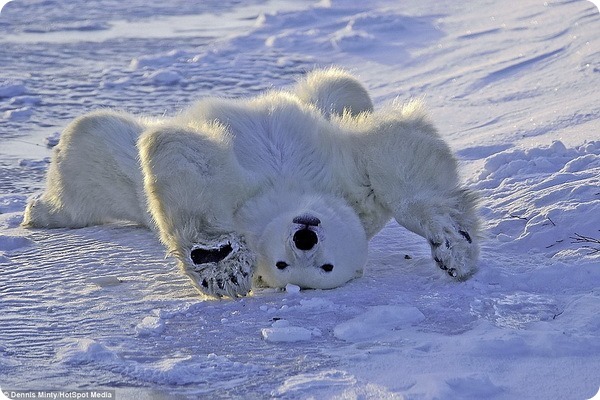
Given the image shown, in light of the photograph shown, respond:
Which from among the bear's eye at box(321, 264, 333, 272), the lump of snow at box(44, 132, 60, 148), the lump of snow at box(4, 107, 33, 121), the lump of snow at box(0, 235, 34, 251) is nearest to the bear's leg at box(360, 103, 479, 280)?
the bear's eye at box(321, 264, 333, 272)

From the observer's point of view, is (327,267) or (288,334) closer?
(288,334)

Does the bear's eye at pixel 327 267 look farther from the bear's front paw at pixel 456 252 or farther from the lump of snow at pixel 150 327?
the lump of snow at pixel 150 327

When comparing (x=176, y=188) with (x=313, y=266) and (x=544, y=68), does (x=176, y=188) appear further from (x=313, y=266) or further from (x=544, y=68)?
(x=544, y=68)

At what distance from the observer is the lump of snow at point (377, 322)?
357cm

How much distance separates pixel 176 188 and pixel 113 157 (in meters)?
1.29

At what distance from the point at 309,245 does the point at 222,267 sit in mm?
380

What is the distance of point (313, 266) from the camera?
3959 mm

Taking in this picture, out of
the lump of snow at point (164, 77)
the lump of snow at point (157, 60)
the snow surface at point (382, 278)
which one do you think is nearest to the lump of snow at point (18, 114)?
the snow surface at point (382, 278)

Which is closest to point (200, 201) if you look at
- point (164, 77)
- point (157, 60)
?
point (164, 77)

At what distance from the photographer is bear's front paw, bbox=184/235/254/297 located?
3.93 metres

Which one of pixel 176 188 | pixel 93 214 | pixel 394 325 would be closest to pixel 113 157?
pixel 93 214

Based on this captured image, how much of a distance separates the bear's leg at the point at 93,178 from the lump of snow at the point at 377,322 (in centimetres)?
186

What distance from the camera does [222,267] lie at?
3951 millimetres

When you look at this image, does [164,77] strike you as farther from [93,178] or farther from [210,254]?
[210,254]
